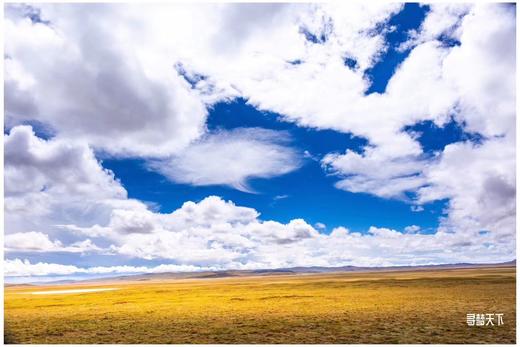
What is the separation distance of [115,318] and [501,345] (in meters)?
32.2

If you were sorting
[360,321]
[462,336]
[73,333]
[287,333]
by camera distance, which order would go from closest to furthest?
[462,336]
[287,333]
[73,333]
[360,321]

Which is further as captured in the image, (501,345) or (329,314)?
(329,314)

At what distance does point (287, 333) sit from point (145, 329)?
11298 mm

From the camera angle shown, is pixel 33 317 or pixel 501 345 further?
pixel 33 317

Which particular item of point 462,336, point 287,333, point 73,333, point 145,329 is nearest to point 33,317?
point 73,333

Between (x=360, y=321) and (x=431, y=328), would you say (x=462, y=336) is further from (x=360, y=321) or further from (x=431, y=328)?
(x=360, y=321)

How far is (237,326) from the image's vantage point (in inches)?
1293

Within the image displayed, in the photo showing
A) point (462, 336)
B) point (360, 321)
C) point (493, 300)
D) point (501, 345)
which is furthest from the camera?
point (493, 300)

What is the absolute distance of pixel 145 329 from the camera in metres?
32.6

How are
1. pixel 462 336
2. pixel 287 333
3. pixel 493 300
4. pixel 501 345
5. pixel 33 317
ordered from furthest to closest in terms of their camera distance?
1. pixel 493 300
2. pixel 33 317
3. pixel 287 333
4. pixel 462 336
5. pixel 501 345

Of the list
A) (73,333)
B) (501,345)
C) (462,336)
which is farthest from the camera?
(73,333)

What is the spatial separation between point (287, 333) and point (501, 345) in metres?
13.4

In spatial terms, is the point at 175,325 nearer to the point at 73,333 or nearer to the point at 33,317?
the point at 73,333

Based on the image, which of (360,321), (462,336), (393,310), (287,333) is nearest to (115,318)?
(287,333)
